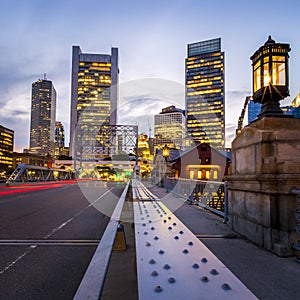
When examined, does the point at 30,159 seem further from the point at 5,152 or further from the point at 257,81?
the point at 257,81

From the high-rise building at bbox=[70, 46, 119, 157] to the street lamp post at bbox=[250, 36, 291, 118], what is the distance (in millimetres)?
145802

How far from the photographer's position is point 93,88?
17150 cm

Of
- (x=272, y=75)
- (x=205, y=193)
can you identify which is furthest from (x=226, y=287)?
(x=205, y=193)

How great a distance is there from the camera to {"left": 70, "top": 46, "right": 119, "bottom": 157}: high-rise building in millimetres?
158875

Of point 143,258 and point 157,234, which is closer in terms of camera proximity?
point 143,258

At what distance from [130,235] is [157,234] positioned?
3.49 meters

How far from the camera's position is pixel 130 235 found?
662 cm

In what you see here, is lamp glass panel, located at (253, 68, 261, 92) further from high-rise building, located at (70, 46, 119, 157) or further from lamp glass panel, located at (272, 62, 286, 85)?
high-rise building, located at (70, 46, 119, 157)

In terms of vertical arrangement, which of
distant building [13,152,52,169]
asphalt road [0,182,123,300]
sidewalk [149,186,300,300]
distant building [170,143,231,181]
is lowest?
asphalt road [0,182,123,300]

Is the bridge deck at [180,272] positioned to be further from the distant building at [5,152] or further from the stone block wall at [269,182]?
the distant building at [5,152]

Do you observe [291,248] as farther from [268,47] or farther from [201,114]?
[201,114]

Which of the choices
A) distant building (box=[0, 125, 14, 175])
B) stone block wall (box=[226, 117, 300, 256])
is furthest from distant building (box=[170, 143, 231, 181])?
distant building (box=[0, 125, 14, 175])

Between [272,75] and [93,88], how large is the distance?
17314 cm

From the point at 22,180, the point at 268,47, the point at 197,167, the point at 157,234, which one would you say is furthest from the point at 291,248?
the point at 197,167
